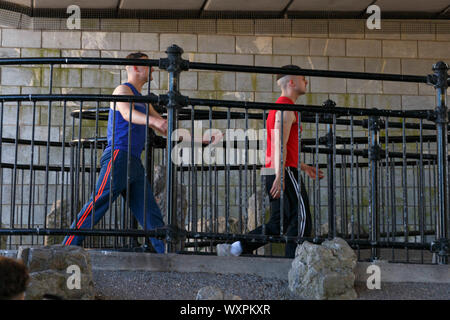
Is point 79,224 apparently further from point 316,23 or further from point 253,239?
point 316,23

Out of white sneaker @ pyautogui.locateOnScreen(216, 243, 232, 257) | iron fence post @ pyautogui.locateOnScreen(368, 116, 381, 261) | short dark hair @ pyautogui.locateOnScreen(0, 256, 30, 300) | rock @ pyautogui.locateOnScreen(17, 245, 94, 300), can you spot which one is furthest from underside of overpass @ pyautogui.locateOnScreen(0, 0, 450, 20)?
short dark hair @ pyautogui.locateOnScreen(0, 256, 30, 300)

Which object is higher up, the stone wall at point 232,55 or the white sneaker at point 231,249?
the stone wall at point 232,55

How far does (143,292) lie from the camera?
3.51m

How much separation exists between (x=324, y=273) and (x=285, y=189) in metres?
1.23

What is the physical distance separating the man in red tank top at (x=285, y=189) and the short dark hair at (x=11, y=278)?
2353mm

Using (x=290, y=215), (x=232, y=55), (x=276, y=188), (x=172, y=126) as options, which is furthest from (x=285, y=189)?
(x=232, y=55)

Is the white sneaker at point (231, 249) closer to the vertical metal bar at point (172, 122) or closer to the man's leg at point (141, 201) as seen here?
the man's leg at point (141, 201)

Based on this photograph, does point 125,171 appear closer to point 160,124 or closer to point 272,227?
point 160,124

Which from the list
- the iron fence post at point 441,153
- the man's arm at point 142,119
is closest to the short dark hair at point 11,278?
the man's arm at point 142,119

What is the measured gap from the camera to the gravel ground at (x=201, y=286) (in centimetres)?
349

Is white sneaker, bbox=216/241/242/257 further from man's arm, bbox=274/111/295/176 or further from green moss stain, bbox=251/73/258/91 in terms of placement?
green moss stain, bbox=251/73/258/91

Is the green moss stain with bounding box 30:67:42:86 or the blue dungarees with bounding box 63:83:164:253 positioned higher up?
the green moss stain with bounding box 30:67:42:86

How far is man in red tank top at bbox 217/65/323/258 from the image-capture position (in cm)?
445

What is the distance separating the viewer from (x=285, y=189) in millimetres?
4598
